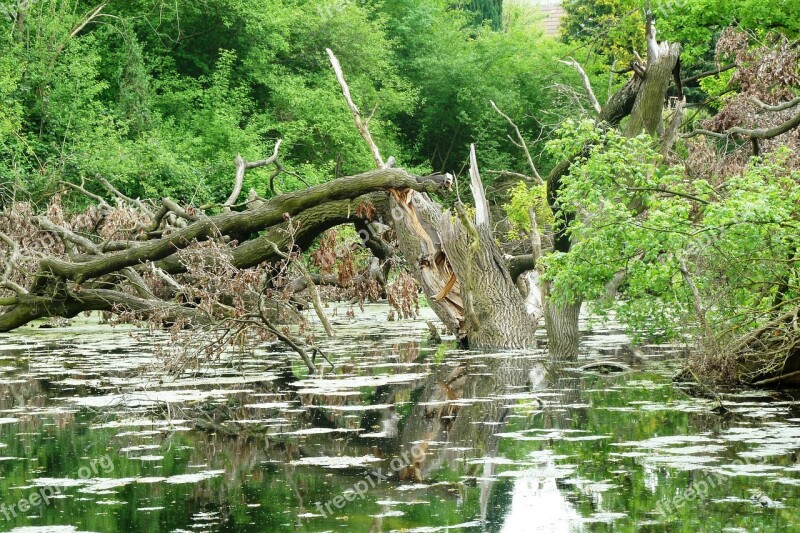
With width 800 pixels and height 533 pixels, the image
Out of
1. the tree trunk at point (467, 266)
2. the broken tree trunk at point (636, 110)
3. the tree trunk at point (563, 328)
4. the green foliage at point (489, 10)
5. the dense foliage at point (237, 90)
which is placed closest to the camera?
the broken tree trunk at point (636, 110)

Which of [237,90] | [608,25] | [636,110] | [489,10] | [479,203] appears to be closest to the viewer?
[636,110]

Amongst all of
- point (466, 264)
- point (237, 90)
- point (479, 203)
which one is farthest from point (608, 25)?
point (466, 264)

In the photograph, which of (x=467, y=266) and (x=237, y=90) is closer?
(x=467, y=266)

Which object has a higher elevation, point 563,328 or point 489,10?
point 489,10

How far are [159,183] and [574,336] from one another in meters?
17.4

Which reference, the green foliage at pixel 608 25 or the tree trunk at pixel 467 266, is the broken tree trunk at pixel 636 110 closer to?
the tree trunk at pixel 467 266

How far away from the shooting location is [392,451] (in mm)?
7484

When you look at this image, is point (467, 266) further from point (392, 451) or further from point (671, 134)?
point (392, 451)

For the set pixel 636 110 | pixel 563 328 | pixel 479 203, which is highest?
pixel 636 110

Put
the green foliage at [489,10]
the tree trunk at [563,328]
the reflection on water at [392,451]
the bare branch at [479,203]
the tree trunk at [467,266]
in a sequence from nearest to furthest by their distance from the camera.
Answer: the reflection on water at [392,451] < the tree trunk at [563,328] < the tree trunk at [467,266] < the bare branch at [479,203] < the green foliage at [489,10]

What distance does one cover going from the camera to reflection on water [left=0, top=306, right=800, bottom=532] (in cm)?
575

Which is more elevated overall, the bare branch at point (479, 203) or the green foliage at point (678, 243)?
the bare branch at point (479, 203)

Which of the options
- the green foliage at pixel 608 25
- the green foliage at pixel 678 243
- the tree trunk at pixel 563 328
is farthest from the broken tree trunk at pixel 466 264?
the green foliage at pixel 608 25

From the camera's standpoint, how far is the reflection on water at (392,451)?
575cm
